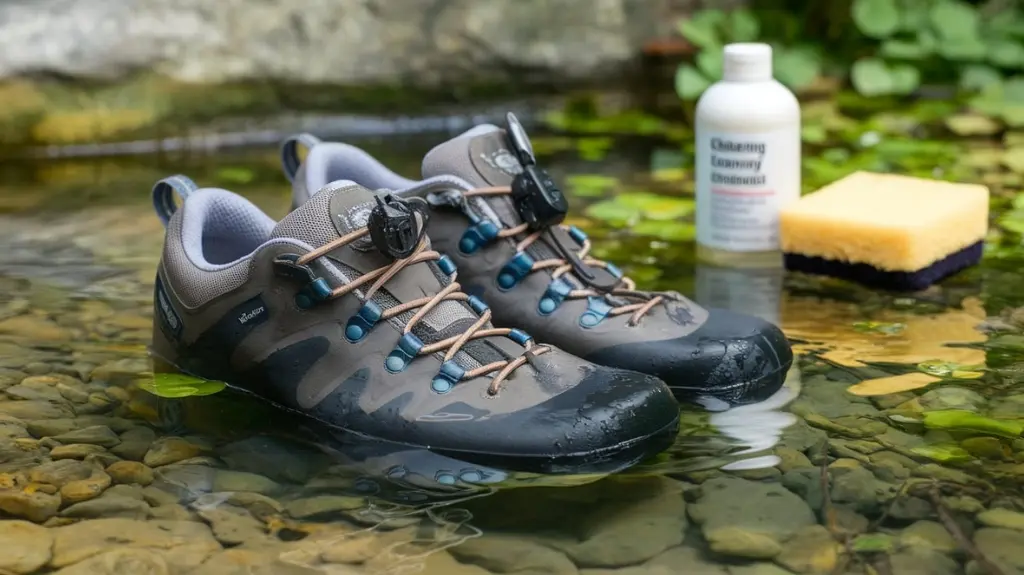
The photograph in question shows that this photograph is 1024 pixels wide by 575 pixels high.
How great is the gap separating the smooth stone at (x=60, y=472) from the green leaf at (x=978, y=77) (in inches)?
96.9

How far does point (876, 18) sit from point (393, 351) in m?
2.22

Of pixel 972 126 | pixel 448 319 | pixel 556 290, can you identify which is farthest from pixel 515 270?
pixel 972 126

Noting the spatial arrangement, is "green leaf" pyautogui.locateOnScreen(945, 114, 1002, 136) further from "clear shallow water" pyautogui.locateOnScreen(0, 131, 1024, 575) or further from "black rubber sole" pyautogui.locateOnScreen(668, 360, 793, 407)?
"black rubber sole" pyautogui.locateOnScreen(668, 360, 793, 407)

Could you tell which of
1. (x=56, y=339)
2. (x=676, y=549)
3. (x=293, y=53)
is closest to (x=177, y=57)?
(x=293, y=53)

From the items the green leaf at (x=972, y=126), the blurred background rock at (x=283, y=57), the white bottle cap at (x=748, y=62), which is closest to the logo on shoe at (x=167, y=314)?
the white bottle cap at (x=748, y=62)

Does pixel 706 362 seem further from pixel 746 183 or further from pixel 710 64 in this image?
pixel 710 64

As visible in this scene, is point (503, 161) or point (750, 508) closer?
point (750, 508)

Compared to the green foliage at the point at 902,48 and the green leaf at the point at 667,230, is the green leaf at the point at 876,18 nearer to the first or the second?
the green foliage at the point at 902,48

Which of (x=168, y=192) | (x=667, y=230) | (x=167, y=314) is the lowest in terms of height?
(x=667, y=230)

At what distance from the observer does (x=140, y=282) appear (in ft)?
6.35

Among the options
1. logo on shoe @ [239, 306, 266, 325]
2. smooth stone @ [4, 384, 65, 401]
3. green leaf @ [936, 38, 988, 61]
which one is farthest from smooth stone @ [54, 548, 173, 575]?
green leaf @ [936, 38, 988, 61]

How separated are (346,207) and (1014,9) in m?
2.52

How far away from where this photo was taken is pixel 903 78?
3.01 metres

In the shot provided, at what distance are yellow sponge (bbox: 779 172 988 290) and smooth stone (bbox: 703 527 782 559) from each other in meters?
0.79
